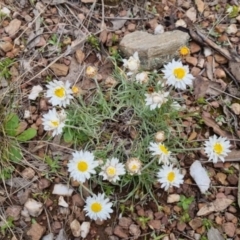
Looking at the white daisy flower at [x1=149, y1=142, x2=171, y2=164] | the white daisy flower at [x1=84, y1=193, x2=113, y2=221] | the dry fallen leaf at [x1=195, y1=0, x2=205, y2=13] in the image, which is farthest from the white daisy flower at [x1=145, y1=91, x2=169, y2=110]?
the dry fallen leaf at [x1=195, y1=0, x2=205, y2=13]

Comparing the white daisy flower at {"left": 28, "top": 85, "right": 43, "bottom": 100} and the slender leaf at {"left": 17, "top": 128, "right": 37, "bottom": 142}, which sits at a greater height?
the white daisy flower at {"left": 28, "top": 85, "right": 43, "bottom": 100}

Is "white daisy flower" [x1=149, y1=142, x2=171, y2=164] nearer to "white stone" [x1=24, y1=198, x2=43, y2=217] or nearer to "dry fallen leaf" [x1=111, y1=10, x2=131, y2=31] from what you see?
"white stone" [x1=24, y1=198, x2=43, y2=217]

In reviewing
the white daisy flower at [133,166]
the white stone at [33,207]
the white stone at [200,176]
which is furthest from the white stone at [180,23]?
the white stone at [33,207]

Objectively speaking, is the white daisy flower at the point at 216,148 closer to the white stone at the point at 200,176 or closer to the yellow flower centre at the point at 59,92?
the white stone at the point at 200,176

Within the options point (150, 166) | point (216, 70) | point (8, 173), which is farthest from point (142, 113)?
point (8, 173)

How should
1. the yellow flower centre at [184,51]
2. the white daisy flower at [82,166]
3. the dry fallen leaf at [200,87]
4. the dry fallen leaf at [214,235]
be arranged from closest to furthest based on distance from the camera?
1. the white daisy flower at [82,166]
2. the dry fallen leaf at [214,235]
3. the yellow flower centre at [184,51]
4. the dry fallen leaf at [200,87]
